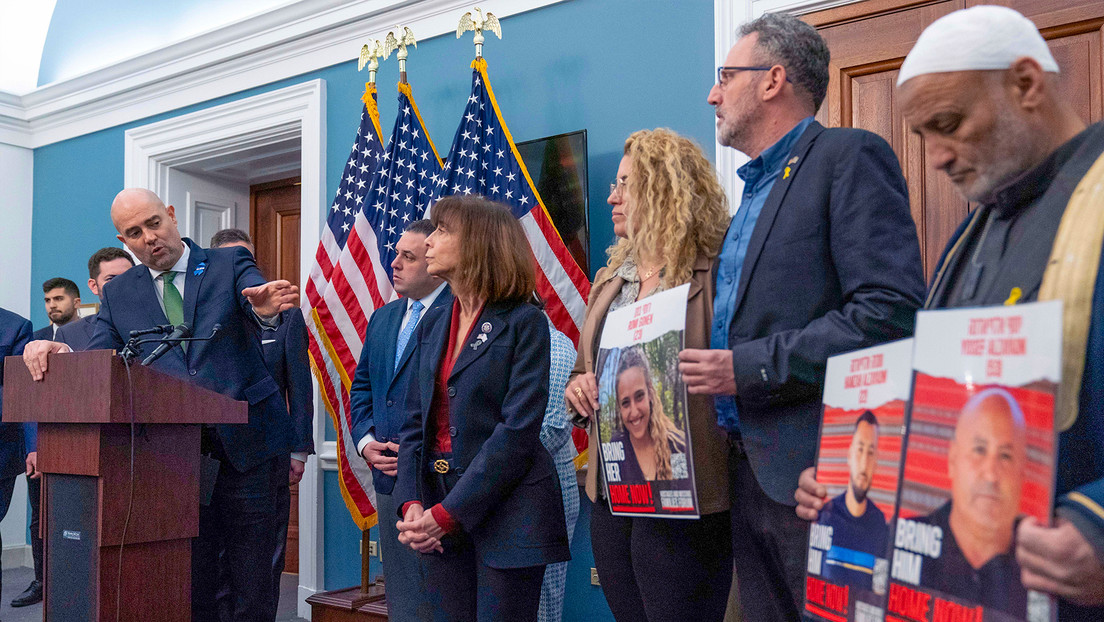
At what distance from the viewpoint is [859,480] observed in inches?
45.6

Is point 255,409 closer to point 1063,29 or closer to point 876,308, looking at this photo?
point 876,308

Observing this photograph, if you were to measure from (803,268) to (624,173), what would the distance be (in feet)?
2.43

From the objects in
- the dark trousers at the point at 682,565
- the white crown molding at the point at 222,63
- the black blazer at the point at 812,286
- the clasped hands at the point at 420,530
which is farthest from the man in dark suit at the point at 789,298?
the white crown molding at the point at 222,63

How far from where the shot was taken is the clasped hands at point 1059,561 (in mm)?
820

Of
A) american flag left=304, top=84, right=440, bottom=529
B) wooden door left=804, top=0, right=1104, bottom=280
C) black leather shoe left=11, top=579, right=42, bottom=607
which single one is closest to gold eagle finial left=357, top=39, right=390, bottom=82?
american flag left=304, top=84, right=440, bottom=529

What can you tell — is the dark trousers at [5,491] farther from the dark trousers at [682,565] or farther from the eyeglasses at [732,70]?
the eyeglasses at [732,70]

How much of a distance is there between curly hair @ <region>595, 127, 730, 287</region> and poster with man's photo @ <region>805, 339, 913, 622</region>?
0.63m

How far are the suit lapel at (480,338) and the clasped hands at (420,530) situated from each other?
351 mm

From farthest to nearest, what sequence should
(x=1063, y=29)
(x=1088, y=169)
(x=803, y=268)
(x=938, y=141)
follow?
(x=1063, y=29) → (x=803, y=268) → (x=938, y=141) → (x=1088, y=169)

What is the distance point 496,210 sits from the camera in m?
2.57

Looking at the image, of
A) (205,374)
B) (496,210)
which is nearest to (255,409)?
(205,374)

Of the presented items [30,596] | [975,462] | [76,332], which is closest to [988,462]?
[975,462]

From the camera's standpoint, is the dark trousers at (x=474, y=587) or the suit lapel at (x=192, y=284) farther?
the suit lapel at (x=192, y=284)

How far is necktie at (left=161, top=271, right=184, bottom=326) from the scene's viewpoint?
310 centimetres
